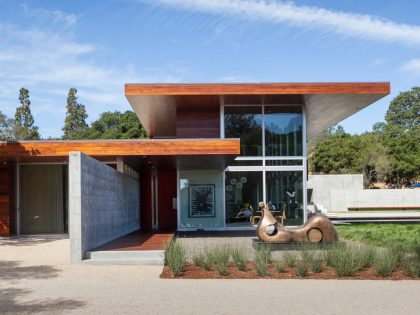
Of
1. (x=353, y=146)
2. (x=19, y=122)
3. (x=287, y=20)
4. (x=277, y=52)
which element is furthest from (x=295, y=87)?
(x=19, y=122)

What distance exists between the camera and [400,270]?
10430 millimetres

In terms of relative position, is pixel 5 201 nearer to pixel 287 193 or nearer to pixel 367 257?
pixel 287 193

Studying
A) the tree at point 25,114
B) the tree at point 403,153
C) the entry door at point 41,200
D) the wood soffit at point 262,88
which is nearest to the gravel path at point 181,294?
the wood soffit at point 262,88

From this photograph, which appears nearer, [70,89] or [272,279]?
[272,279]

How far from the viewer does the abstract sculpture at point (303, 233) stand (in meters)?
13.8

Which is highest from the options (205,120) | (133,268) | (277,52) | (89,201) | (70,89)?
(70,89)

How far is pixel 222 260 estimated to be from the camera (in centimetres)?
1045

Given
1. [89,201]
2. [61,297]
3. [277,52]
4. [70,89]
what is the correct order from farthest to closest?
[70,89] → [277,52] → [89,201] → [61,297]

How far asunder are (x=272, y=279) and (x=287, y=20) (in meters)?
8.40

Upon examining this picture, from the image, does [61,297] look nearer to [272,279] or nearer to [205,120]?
[272,279]

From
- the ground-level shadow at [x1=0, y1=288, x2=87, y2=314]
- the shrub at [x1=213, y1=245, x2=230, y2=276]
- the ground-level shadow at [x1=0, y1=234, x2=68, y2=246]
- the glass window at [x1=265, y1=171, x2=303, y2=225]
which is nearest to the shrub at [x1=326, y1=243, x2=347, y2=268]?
the shrub at [x1=213, y1=245, x2=230, y2=276]

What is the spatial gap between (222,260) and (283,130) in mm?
10563

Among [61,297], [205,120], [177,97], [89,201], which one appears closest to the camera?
[61,297]

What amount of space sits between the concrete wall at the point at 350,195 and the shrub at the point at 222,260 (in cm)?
2920
